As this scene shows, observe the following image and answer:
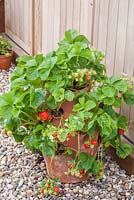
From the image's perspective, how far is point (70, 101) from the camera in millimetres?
2871

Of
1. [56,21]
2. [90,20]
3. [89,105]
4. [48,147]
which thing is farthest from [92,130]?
[56,21]

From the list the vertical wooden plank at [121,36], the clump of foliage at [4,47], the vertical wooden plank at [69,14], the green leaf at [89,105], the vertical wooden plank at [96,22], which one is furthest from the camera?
the clump of foliage at [4,47]

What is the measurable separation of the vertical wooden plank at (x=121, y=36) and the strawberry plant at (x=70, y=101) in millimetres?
220

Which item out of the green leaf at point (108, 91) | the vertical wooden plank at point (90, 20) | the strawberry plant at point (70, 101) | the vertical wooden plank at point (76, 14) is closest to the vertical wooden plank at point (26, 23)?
the vertical wooden plank at point (76, 14)

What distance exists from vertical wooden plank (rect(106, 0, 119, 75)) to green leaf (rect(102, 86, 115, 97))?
527 millimetres

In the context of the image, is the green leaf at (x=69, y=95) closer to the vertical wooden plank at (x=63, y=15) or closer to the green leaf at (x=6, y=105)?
the green leaf at (x=6, y=105)

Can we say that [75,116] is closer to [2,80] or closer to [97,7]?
[97,7]

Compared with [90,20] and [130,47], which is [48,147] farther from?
[90,20]

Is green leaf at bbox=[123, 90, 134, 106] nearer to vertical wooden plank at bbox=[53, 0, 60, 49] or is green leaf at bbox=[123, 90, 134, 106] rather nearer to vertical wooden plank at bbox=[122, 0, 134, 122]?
vertical wooden plank at bbox=[122, 0, 134, 122]

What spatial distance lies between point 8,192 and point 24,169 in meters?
0.25

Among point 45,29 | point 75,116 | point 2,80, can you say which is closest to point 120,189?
point 75,116

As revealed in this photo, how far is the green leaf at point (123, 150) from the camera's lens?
119 inches

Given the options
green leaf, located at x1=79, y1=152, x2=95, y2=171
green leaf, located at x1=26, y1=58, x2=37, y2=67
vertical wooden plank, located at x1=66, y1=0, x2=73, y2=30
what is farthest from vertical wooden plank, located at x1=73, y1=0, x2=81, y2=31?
green leaf, located at x1=79, y1=152, x2=95, y2=171

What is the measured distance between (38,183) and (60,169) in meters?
0.17
